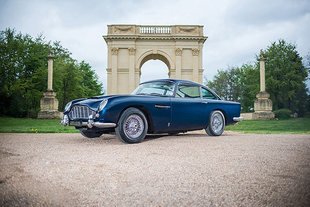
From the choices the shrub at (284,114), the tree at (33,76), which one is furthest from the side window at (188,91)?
the shrub at (284,114)

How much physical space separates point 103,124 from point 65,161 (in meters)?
1.47

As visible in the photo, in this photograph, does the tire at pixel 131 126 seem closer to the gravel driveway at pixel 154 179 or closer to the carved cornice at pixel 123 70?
the gravel driveway at pixel 154 179

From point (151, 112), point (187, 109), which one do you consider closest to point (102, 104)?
point (151, 112)

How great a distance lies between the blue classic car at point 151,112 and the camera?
16.3 feet

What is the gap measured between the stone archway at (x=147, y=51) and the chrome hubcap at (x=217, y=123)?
26.1 m

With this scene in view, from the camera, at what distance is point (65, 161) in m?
3.37

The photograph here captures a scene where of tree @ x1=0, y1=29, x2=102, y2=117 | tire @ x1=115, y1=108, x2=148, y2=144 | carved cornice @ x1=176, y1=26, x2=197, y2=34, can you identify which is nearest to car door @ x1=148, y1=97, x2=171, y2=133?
tire @ x1=115, y1=108, x2=148, y2=144

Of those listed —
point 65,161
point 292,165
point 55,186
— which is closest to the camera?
point 55,186

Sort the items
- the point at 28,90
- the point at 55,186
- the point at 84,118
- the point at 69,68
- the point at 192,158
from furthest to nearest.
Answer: the point at 69,68 < the point at 28,90 < the point at 84,118 < the point at 192,158 < the point at 55,186

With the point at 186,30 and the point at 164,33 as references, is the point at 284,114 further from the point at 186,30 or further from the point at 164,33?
the point at 164,33

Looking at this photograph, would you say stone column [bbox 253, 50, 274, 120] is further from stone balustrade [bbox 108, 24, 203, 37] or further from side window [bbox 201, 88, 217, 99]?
side window [bbox 201, 88, 217, 99]

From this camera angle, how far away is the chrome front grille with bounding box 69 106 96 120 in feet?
16.8

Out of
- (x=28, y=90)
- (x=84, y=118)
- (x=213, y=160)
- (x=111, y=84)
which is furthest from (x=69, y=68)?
(x=213, y=160)

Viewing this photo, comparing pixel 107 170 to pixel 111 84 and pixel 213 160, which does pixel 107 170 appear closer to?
pixel 213 160
